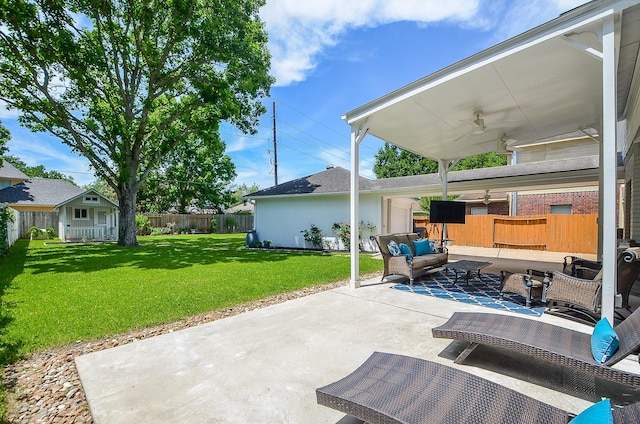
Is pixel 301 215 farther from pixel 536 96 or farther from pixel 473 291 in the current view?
pixel 536 96

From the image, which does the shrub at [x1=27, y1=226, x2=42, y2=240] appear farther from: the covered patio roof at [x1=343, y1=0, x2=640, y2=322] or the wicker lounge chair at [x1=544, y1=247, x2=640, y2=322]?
the wicker lounge chair at [x1=544, y1=247, x2=640, y2=322]

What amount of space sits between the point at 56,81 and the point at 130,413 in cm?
1717

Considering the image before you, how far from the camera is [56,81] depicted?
44.7 ft

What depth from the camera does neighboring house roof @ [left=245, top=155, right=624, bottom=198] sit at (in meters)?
9.52

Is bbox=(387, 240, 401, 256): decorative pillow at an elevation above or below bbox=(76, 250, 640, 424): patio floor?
above

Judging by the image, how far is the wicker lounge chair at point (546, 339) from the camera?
7.42 ft

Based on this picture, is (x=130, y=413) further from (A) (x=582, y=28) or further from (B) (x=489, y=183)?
(B) (x=489, y=183)

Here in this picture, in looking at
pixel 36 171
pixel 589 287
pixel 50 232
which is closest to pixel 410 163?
pixel 589 287

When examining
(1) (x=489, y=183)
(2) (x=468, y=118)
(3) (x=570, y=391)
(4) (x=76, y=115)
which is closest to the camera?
(3) (x=570, y=391)

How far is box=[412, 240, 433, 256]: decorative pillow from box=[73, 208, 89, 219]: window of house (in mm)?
22533

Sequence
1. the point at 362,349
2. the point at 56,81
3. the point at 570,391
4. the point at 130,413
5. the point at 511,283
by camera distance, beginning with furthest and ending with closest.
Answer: the point at 56,81 → the point at 511,283 → the point at 362,349 → the point at 570,391 → the point at 130,413

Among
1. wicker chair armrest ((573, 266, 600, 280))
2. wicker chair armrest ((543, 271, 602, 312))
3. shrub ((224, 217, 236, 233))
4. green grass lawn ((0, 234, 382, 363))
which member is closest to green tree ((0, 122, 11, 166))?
green grass lawn ((0, 234, 382, 363))

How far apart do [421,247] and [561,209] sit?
12759 mm

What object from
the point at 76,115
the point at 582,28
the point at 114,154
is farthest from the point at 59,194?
the point at 582,28
